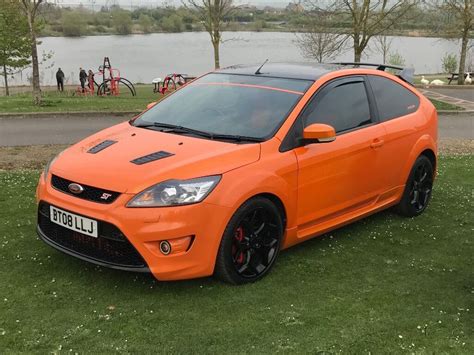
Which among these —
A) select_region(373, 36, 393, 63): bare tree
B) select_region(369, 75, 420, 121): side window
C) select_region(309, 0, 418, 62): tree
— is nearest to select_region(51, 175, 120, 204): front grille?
select_region(369, 75, 420, 121): side window

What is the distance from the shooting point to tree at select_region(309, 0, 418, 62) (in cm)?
1967

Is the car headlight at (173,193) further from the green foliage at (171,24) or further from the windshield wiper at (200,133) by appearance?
the green foliage at (171,24)

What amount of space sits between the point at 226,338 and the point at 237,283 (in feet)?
2.45

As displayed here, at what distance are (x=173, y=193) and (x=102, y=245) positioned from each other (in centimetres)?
63

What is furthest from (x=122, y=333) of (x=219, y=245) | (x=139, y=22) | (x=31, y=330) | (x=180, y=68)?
(x=139, y=22)

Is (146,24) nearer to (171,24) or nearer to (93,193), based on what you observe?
(171,24)

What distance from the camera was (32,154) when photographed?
30.1ft

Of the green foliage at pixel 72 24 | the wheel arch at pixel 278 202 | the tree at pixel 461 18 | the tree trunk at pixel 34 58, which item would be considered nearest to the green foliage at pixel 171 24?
the green foliage at pixel 72 24

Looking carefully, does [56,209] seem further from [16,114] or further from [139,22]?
[139,22]

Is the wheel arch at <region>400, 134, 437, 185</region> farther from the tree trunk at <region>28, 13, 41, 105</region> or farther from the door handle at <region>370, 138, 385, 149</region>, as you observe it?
the tree trunk at <region>28, 13, 41, 105</region>

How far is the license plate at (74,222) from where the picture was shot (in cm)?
382

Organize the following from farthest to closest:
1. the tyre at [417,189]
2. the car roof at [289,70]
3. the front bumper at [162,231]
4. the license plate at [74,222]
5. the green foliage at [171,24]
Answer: the green foliage at [171,24]
the tyre at [417,189]
the car roof at [289,70]
the license plate at [74,222]
the front bumper at [162,231]

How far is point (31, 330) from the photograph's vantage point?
3.47m

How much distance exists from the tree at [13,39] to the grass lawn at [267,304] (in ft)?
88.6
